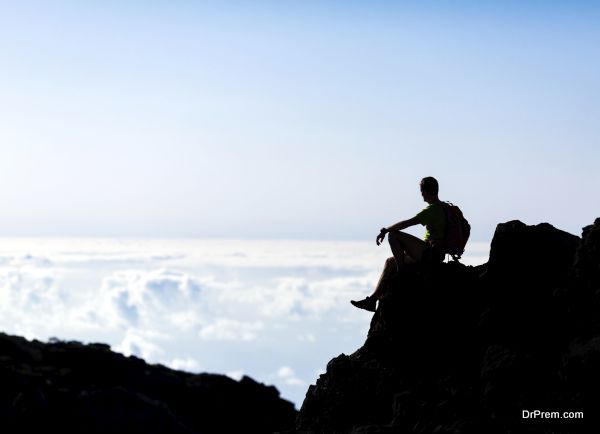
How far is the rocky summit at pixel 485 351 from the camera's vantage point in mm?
14859

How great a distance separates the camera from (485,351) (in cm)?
1680

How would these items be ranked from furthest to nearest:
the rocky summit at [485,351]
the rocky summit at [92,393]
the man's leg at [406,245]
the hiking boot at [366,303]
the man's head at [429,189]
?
the rocky summit at [92,393] < the hiking boot at [366,303] < the man's leg at [406,245] < the man's head at [429,189] < the rocky summit at [485,351]

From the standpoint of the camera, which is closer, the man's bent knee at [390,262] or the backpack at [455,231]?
the backpack at [455,231]

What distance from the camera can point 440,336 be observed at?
59.2 ft

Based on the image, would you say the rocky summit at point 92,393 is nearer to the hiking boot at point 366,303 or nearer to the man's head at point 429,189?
the hiking boot at point 366,303

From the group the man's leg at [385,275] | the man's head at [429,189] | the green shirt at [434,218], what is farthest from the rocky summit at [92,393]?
the man's head at [429,189]

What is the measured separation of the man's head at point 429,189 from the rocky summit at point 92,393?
94.0 feet

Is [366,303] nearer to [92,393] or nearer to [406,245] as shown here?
[406,245]

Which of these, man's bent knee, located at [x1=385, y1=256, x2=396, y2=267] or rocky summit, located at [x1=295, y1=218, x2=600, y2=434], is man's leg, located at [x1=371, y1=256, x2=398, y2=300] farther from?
rocky summit, located at [x1=295, y1=218, x2=600, y2=434]

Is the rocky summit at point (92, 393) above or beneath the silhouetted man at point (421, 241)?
beneath

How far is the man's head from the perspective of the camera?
17.1 m

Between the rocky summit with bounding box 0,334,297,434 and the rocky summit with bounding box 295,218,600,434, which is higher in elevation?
the rocky summit with bounding box 295,218,600,434

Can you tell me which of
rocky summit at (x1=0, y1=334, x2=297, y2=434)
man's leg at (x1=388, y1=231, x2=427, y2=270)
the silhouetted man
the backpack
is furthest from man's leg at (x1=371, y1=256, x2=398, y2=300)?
rocky summit at (x1=0, y1=334, x2=297, y2=434)

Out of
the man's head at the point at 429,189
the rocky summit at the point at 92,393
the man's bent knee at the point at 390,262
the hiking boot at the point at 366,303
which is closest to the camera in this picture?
the man's head at the point at 429,189
